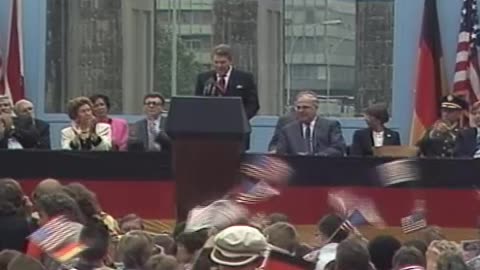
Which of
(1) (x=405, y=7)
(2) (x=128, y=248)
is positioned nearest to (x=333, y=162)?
(2) (x=128, y=248)

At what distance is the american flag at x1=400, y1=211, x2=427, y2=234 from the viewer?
12.4 m

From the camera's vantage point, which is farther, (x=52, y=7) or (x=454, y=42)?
(x=52, y=7)

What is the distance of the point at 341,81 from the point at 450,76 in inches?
57.8

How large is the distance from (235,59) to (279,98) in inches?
27.4

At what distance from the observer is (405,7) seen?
1841 centimetres

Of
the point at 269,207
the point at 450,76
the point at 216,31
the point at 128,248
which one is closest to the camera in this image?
the point at 128,248

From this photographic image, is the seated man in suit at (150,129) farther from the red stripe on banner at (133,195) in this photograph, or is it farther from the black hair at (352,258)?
the black hair at (352,258)

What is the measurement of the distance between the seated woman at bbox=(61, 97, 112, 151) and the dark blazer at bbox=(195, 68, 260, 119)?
4.16ft

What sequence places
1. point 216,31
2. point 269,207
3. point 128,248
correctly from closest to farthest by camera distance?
point 128,248
point 269,207
point 216,31

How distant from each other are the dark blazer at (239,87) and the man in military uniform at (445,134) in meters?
1.83

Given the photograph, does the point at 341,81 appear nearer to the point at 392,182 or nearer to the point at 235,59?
the point at 235,59

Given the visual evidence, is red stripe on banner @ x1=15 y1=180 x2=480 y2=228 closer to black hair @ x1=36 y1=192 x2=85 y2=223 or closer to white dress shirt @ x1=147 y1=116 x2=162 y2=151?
white dress shirt @ x1=147 y1=116 x2=162 y2=151

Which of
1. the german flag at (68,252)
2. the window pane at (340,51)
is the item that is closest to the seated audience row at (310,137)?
the window pane at (340,51)

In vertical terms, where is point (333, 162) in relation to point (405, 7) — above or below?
below
